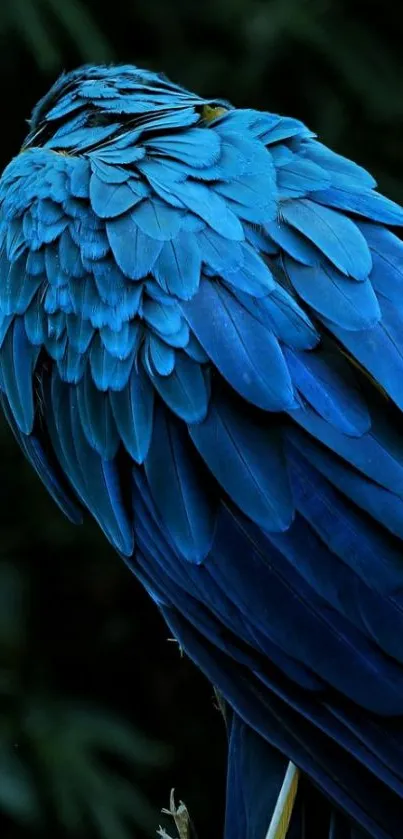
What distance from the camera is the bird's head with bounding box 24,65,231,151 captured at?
1603 mm

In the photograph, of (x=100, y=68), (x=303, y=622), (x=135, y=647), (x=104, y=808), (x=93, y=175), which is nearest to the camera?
(x=303, y=622)

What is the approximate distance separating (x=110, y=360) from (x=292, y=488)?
26 centimetres

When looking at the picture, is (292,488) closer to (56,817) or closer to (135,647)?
(56,817)

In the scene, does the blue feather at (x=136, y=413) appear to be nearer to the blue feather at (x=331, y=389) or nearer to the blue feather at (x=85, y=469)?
the blue feather at (x=85, y=469)

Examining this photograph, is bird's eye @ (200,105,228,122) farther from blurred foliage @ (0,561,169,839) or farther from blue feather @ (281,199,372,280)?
blurred foliage @ (0,561,169,839)

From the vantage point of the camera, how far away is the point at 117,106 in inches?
64.7

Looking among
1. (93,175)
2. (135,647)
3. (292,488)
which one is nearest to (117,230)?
(93,175)

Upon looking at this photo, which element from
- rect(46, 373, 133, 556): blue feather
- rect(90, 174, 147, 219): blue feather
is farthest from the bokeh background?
rect(90, 174, 147, 219): blue feather

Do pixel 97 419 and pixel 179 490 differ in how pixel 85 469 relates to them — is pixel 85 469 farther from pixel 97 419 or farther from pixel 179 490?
pixel 179 490

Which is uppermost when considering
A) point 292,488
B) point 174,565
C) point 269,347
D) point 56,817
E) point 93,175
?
point 93,175

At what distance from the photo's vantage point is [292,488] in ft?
4.18

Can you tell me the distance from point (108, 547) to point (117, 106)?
3.30ft

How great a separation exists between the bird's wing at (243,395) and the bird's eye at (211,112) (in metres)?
0.05

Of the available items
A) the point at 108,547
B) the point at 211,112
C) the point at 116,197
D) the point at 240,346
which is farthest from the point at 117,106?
the point at 108,547
